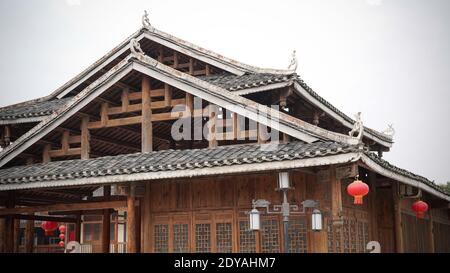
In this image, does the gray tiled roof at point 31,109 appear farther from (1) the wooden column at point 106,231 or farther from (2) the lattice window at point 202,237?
(2) the lattice window at point 202,237

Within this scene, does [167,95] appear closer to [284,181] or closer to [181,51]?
[284,181]

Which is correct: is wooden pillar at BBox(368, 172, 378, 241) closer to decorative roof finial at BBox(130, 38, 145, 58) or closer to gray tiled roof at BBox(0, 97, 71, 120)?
decorative roof finial at BBox(130, 38, 145, 58)

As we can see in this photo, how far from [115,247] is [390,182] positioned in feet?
45.2

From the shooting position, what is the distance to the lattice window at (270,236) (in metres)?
13.3

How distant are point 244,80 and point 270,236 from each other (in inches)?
208

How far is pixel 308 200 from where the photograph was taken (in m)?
12.3

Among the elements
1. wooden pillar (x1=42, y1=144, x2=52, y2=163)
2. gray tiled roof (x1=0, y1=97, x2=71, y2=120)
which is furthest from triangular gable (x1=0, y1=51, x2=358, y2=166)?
gray tiled roof (x1=0, y1=97, x2=71, y2=120)

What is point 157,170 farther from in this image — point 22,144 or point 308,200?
point 22,144

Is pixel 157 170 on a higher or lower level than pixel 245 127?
lower

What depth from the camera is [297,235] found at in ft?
43.2

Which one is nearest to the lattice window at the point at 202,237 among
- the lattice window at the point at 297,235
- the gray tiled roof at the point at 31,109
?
the lattice window at the point at 297,235

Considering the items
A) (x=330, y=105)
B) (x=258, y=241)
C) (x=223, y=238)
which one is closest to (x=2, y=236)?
(x=223, y=238)

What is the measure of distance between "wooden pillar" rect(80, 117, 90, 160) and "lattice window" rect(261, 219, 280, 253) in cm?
524
